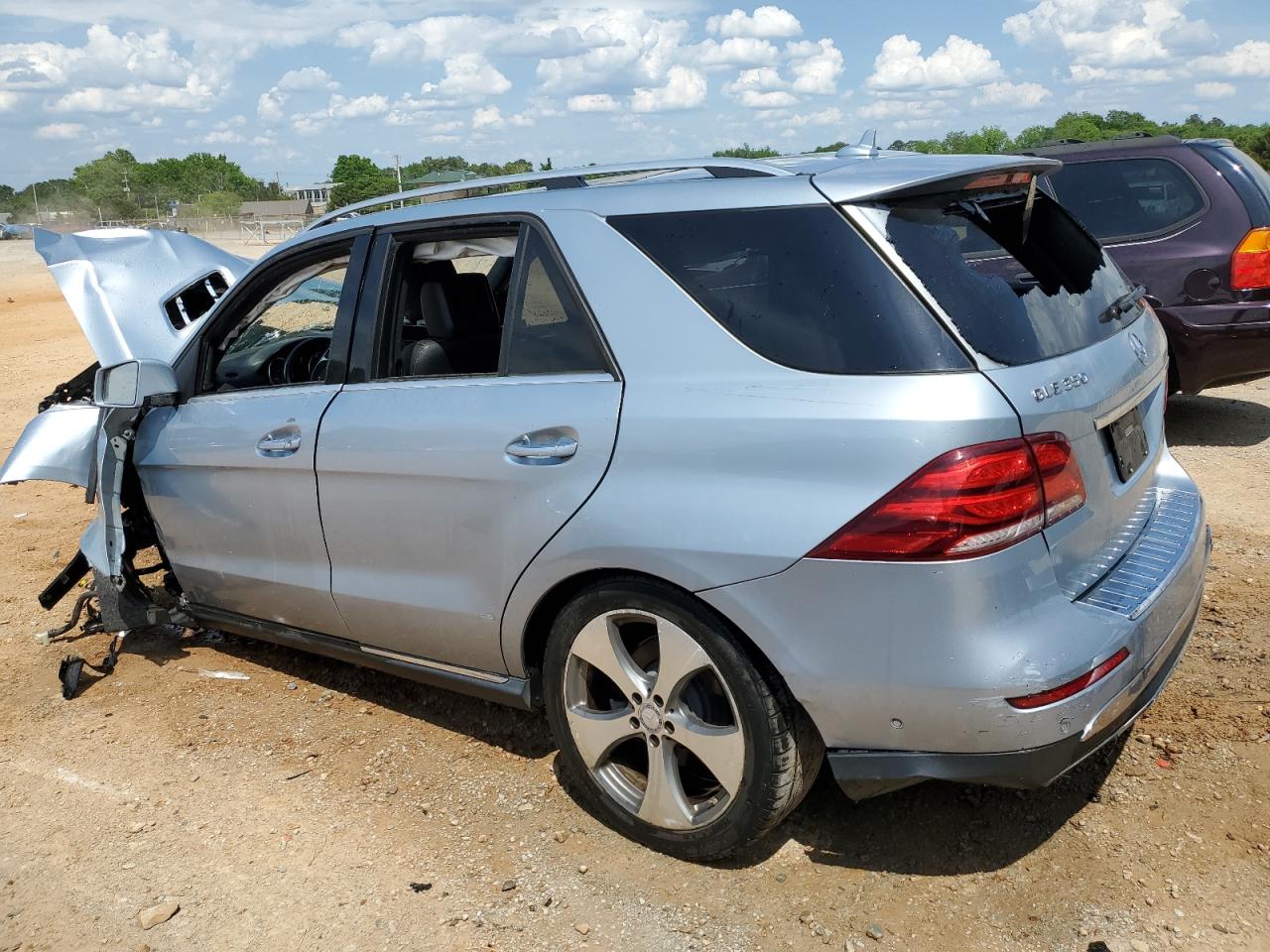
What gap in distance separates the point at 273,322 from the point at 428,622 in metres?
1.61

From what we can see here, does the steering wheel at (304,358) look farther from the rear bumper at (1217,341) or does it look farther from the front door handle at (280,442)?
the rear bumper at (1217,341)

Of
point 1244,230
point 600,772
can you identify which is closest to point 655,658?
point 600,772

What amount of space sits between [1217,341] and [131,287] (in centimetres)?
614

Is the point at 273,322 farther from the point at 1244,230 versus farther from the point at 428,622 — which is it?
the point at 1244,230

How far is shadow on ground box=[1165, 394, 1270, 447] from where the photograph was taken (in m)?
7.22

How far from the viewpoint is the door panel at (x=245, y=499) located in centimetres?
381

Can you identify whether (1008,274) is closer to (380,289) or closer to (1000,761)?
(1000,761)

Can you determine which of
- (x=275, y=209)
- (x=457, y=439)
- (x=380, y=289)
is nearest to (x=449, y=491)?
(x=457, y=439)

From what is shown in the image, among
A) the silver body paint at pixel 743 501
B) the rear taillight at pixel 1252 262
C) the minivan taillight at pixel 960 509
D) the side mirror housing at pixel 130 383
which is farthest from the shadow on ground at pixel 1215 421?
the side mirror housing at pixel 130 383

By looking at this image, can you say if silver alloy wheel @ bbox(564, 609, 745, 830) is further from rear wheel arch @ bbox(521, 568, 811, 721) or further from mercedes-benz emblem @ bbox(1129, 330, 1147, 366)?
mercedes-benz emblem @ bbox(1129, 330, 1147, 366)

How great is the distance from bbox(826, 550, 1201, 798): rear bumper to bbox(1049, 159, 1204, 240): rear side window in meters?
5.17

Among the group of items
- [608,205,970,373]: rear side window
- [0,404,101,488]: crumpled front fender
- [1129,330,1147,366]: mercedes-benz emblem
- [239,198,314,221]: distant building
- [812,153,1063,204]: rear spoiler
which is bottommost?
[239,198,314,221]: distant building

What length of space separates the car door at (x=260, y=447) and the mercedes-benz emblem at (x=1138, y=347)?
2.44 meters

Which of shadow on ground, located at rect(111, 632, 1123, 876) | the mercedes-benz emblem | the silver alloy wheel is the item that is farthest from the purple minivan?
the silver alloy wheel
